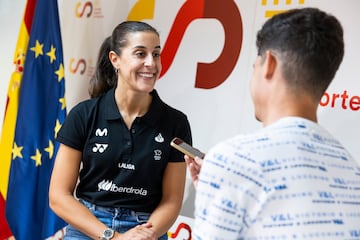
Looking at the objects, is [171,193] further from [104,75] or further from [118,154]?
[104,75]

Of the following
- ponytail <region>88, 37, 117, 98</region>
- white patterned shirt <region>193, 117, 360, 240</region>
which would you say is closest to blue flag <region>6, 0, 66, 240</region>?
ponytail <region>88, 37, 117, 98</region>

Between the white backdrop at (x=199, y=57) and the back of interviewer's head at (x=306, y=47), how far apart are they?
1.02 m

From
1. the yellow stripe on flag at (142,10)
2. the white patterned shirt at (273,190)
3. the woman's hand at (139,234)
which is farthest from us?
the yellow stripe on flag at (142,10)

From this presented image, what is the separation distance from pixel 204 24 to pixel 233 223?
1.61 meters

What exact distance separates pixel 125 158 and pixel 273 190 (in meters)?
1.07

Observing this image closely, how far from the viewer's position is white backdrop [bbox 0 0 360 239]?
1.92m

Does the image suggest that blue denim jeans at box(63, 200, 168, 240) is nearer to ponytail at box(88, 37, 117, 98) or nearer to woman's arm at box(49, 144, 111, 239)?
woman's arm at box(49, 144, 111, 239)

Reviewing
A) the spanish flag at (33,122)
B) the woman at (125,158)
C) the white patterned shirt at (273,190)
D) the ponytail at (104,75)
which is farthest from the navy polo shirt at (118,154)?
the white patterned shirt at (273,190)

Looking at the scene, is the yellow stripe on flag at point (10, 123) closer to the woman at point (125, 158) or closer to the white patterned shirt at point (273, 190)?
the woman at point (125, 158)

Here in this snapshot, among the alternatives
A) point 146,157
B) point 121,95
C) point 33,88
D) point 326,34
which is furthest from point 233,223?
point 33,88

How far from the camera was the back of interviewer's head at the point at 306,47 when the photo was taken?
91cm

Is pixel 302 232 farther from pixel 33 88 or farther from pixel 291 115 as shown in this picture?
pixel 33 88

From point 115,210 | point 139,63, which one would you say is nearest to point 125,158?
point 115,210

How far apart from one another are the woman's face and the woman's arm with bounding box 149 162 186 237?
32cm
